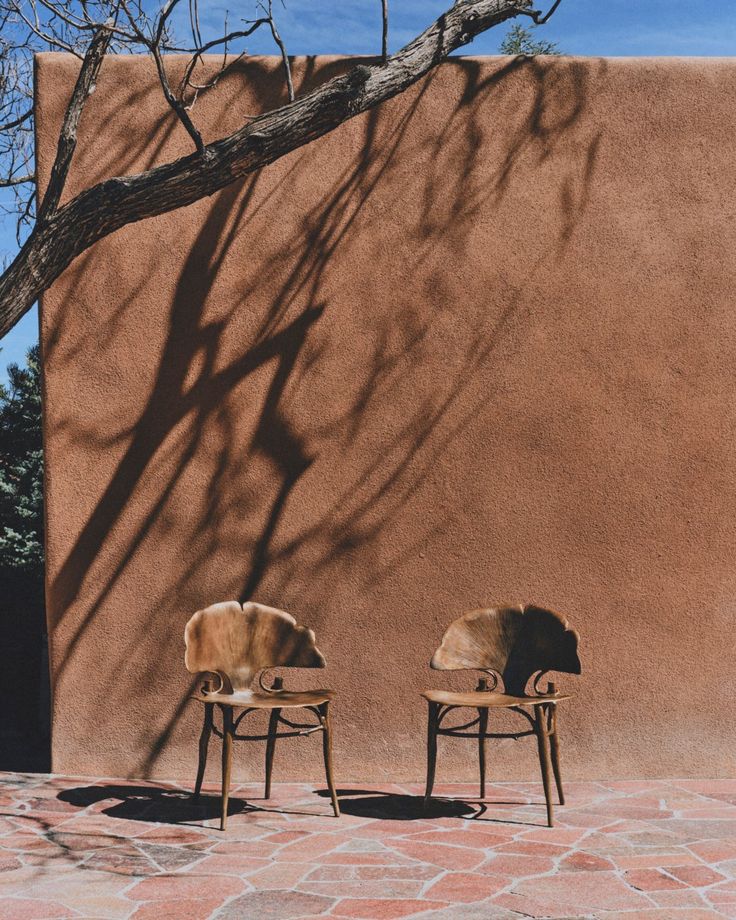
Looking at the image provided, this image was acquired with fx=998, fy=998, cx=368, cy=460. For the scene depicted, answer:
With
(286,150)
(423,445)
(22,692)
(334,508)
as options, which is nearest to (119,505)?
(334,508)

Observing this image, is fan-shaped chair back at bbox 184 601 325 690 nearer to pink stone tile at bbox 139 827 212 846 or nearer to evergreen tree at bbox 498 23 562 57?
pink stone tile at bbox 139 827 212 846

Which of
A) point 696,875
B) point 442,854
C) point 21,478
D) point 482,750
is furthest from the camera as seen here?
point 21,478

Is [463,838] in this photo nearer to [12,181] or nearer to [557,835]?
[557,835]

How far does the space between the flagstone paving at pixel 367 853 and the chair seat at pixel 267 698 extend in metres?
0.53

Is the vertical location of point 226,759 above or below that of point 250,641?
below

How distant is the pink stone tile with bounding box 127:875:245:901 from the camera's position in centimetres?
352

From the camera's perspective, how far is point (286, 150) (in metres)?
4.61

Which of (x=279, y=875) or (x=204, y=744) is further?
(x=204, y=744)

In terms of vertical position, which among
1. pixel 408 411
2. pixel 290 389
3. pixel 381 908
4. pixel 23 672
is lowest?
pixel 381 908

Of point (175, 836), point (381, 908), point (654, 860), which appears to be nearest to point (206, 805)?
point (175, 836)

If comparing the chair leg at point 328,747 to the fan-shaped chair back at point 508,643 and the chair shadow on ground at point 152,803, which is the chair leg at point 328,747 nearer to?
the chair shadow on ground at point 152,803

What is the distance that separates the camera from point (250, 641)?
16.4 feet

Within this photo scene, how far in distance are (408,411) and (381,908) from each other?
8.77 ft

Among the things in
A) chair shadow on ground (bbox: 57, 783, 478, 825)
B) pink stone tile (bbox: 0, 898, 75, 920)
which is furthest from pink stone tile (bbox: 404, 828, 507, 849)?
pink stone tile (bbox: 0, 898, 75, 920)
